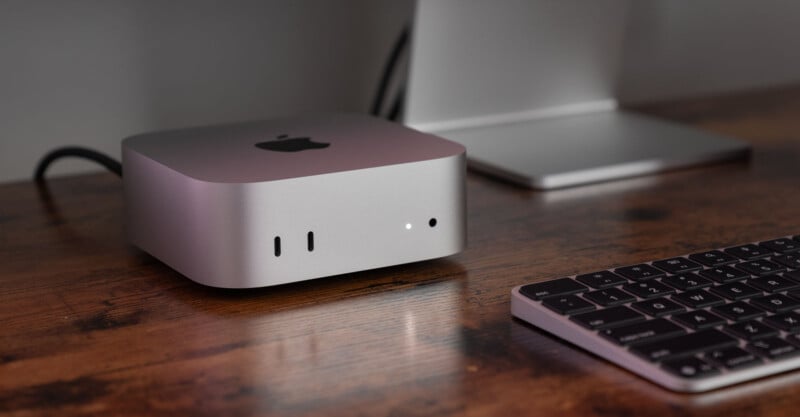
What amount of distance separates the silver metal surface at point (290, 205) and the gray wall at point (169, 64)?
0.37 meters

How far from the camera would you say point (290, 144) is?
0.80m

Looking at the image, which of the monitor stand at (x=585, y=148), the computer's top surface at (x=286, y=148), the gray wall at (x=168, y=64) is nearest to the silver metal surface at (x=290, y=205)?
the computer's top surface at (x=286, y=148)

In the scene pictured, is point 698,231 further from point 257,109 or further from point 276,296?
point 257,109

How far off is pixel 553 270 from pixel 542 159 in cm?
28

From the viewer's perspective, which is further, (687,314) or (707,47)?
(707,47)

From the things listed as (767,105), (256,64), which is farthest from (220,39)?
(767,105)

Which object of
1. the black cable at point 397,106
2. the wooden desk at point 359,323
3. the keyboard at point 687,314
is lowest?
the wooden desk at point 359,323

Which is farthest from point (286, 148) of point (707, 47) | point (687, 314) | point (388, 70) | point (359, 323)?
point (707, 47)

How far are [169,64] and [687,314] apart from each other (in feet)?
2.36

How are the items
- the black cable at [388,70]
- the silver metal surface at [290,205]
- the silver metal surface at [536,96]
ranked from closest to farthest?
the silver metal surface at [290,205]
the silver metal surface at [536,96]
the black cable at [388,70]

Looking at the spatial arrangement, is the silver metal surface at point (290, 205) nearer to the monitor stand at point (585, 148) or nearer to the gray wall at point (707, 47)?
the monitor stand at point (585, 148)

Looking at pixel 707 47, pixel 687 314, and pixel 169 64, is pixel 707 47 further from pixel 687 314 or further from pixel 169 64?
pixel 687 314

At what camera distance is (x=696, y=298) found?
0.65 meters

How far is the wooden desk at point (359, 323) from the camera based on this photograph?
0.56 meters
